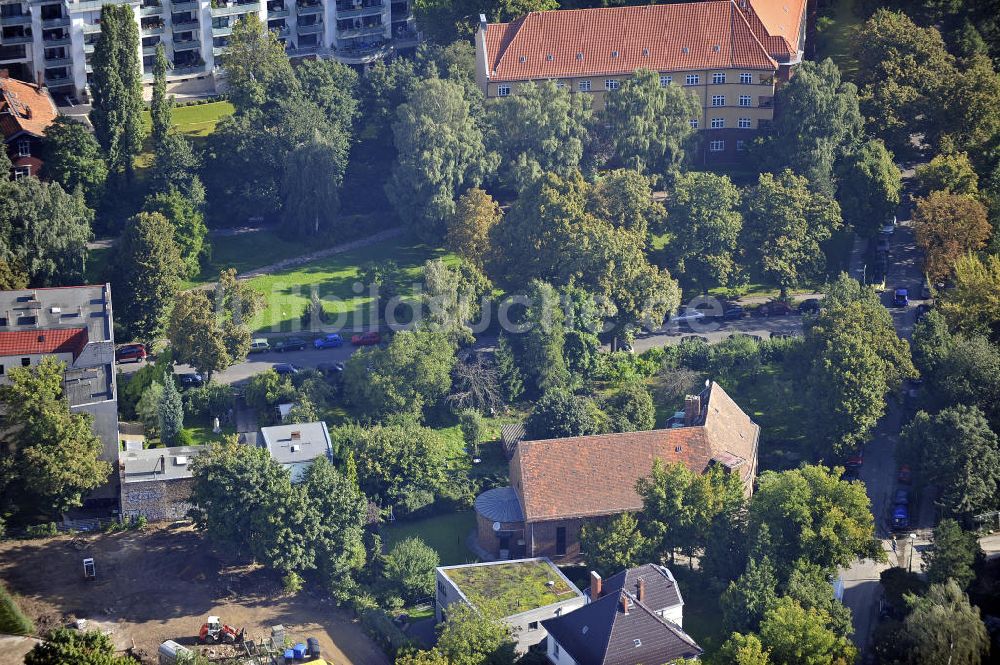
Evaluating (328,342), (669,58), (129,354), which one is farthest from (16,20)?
(669,58)

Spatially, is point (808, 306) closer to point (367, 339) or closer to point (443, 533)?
point (367, 339)

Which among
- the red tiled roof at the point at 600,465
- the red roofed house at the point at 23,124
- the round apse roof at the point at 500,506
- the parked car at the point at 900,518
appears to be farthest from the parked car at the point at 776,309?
the red roofed house at the point at 23,124

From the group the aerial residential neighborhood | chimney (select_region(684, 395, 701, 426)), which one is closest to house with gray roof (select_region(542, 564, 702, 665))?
the aerial residential neighborhood

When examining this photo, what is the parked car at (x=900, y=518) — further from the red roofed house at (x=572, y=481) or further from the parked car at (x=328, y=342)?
the parked car at (x=328, y=342)

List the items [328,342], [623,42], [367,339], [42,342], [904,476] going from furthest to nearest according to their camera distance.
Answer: [623,42], [367,339], [328,342], [904,476], [42,342]

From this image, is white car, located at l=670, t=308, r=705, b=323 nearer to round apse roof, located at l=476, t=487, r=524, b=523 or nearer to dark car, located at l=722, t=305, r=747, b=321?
dark car, located at l=722, t=305, r=747, b=321

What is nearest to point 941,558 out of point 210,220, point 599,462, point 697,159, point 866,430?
point 866,430
